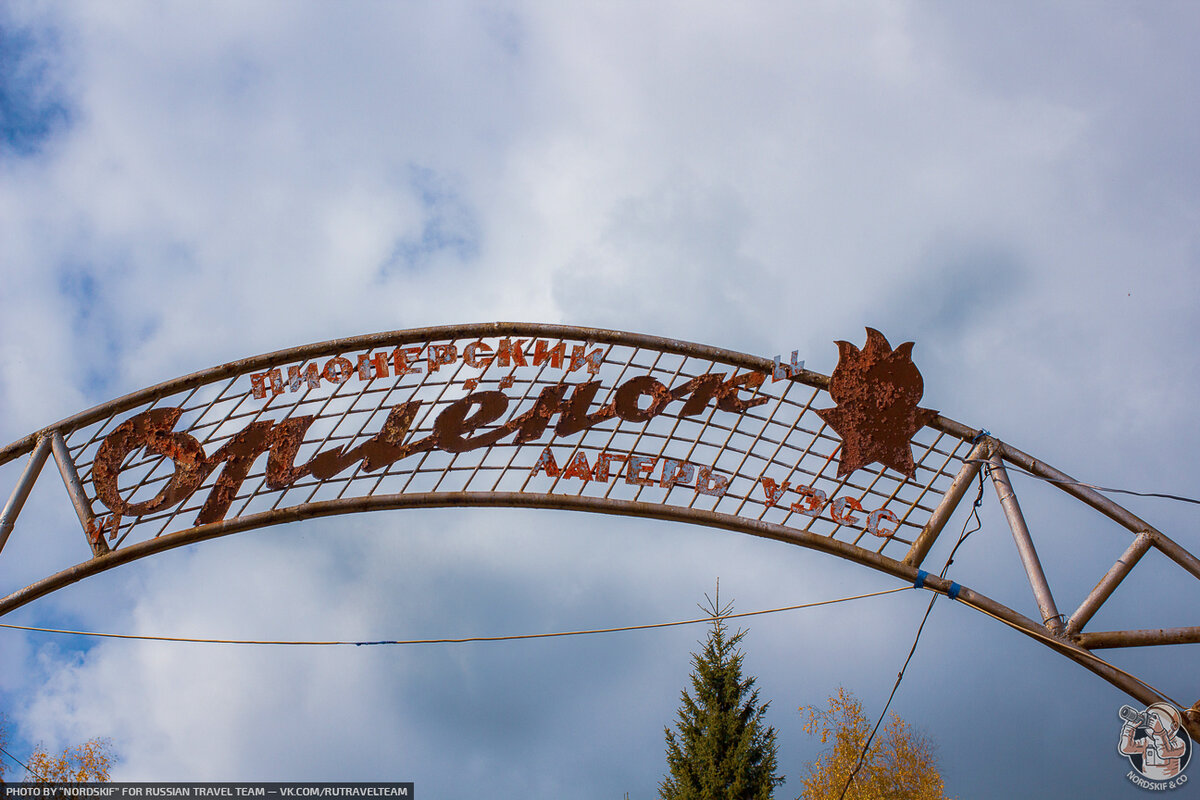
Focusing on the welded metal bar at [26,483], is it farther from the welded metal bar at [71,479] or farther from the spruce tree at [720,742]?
the spruce tree at [720,742]

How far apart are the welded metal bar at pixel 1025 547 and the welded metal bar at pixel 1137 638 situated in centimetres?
16

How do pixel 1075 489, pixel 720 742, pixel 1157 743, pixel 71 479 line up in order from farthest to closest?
pixel 720 742, pixel 71 479, pixel 1075 489, pixel 1157 743

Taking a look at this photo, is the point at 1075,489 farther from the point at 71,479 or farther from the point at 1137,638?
the point at 71,479

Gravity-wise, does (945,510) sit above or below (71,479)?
below

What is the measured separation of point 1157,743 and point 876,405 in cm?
242

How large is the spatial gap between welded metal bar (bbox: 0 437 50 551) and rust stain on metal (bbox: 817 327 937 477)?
5.61m

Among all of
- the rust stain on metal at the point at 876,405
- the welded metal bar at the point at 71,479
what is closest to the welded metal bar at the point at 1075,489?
the rust stain on metal at the point at 876,405

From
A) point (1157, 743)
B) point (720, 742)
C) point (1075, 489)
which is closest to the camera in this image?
point (1157, 743)

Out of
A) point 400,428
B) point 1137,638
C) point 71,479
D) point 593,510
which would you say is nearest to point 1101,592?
point 1137,638

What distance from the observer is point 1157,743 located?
4840 millimetres

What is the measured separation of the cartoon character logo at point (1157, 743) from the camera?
A: 475cm

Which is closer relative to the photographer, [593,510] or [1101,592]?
[1101,592]

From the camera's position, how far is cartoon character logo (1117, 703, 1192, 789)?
15.6 feet

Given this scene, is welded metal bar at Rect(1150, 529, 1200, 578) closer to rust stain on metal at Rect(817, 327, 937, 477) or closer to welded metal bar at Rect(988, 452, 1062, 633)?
welded metal bar at Rect(988, 452, 1062, 633)
